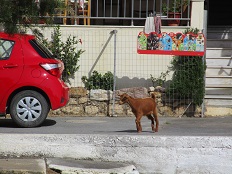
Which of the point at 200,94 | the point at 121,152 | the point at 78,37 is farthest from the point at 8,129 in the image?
the point at 200,94

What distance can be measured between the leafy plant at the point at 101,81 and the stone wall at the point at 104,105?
0.18 metres

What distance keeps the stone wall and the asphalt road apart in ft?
0.69

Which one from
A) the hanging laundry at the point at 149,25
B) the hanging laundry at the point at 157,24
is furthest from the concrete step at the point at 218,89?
the hanging laundry at the point at 149,25

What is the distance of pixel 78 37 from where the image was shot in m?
11.8

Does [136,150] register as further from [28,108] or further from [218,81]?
[218,81]

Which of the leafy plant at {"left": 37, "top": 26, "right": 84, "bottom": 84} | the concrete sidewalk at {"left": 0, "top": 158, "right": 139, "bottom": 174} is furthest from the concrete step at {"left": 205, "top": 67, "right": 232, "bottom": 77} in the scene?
the concrete sidewalk at {"left": 0, "top": 158, "right": 139, "bottom": 174}

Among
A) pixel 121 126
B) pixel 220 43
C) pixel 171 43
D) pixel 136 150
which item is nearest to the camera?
pixel 136 150

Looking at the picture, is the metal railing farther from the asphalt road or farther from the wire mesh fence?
the asphalt road

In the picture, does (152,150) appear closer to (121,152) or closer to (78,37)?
(121,152)

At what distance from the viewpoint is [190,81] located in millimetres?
11375

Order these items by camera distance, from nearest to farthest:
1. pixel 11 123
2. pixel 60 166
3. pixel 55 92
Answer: pixel 60 166 < pixel 55 92 < pixel 11 123

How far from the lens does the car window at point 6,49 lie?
914cm

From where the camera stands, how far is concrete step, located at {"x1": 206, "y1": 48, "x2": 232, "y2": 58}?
12.9 m

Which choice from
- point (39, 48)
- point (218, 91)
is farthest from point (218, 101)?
point (39, 48)
